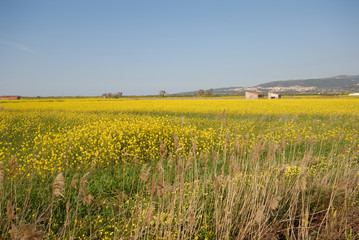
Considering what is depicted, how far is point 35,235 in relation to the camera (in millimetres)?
1325

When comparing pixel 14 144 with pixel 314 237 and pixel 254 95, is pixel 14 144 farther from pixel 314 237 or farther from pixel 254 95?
pixel 254 95

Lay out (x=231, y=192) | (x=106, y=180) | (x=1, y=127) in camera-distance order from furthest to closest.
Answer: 1. (x=1, y=127)
2. (x=106, y=180)
3. (x=231, y=192)

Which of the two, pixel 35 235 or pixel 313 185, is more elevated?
pixel 35 235

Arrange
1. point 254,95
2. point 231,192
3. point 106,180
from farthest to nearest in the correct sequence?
point 254,95 < point 106,180 < point 231,192

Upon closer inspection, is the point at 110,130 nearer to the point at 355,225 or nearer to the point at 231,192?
the point at 231,192

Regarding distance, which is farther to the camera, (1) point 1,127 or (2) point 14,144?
(1) point 1,127

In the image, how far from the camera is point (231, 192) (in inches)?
125

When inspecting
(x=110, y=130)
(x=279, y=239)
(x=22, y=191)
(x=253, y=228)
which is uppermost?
(x=110, y=130)

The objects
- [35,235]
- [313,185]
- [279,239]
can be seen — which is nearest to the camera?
[35,235]

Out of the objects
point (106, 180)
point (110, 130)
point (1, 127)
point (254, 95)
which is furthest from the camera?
point (254, 95)

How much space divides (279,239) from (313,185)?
1.36m

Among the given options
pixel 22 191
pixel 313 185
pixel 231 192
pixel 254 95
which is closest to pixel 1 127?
pixel 22 191

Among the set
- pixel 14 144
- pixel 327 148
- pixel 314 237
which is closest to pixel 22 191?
pixel 314 237

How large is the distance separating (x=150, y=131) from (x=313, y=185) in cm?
→ 554
